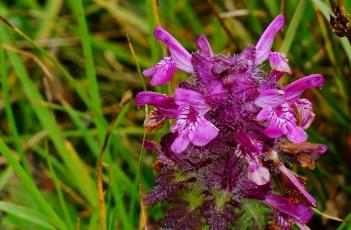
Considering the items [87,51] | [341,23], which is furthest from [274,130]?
[87,51]

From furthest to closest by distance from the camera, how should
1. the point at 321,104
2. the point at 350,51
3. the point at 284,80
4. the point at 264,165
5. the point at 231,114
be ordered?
the point at 321,104 → the point at 284,80 → the point at 350,51 → the point at 264,165 → the point at 231,114

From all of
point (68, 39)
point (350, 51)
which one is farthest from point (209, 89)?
point (68, 39)

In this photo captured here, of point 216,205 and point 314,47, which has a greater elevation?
point 216,205

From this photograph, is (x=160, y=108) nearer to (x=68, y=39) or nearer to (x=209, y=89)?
(x=209, y=89)

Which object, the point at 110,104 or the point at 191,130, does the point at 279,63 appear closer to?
the point at 191,130

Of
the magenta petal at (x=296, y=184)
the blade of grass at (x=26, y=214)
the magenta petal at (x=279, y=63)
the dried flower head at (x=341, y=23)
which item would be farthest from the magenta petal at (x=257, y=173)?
the blade of grass at (x=26, y=214)

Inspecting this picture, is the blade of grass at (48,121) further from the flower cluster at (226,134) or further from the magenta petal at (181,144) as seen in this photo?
the magenta petal at (181,144)
